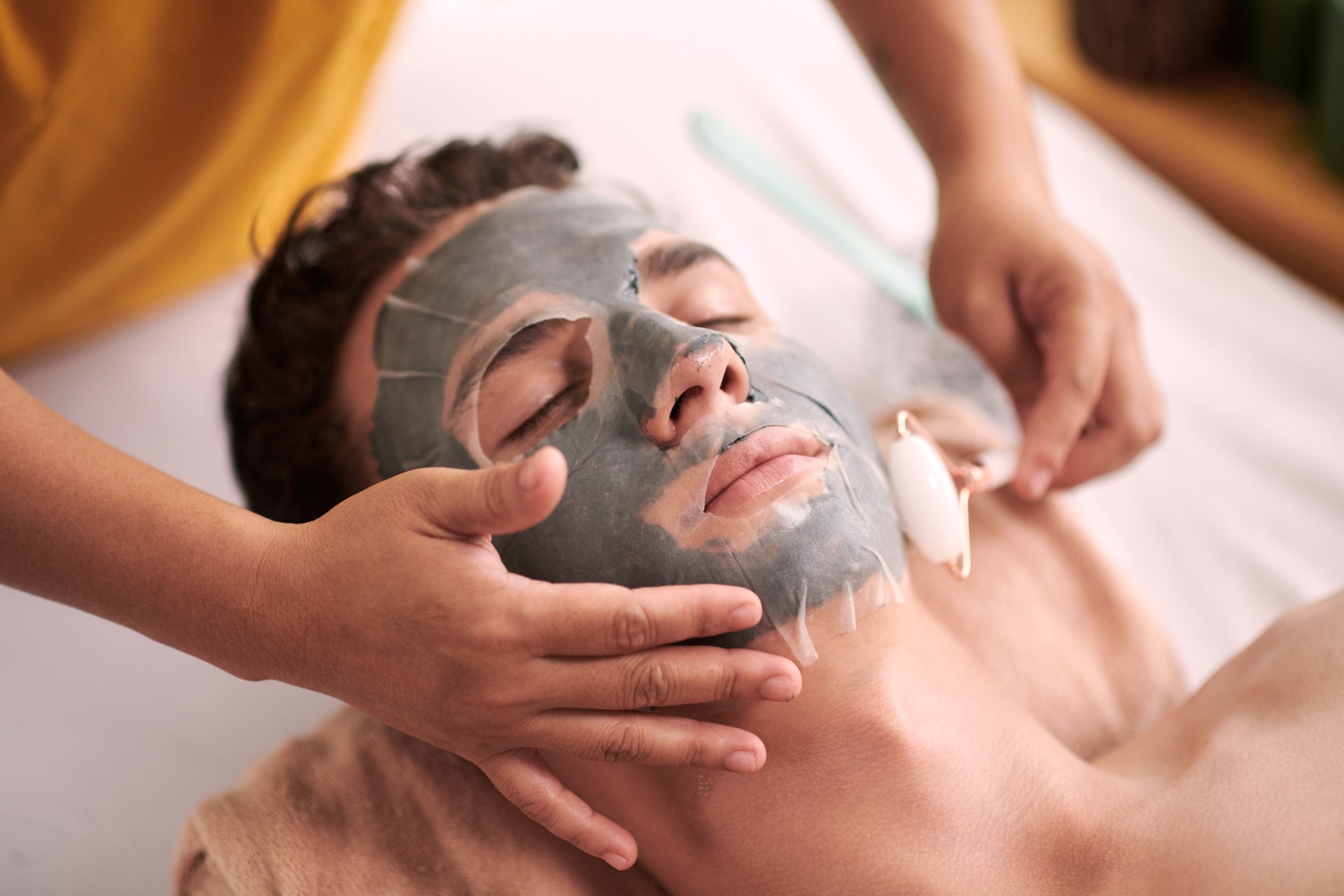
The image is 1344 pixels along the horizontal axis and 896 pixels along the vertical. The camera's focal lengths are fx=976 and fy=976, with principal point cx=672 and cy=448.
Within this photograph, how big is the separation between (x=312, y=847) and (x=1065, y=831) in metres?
0.75

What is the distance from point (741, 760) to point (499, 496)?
295 mm

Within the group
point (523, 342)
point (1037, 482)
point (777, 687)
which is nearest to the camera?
point (777, 687)

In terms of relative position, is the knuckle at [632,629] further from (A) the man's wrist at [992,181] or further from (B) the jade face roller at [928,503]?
(A) the man's wrist at [992,181]

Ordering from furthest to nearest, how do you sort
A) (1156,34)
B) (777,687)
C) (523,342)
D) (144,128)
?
1. (1156,34)
2. (144,128)
3. (523,342)
4. (777,687)

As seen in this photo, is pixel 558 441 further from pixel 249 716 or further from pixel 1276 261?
pixel 1276 261

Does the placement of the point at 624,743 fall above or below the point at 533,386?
below

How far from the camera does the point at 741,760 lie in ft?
2.52

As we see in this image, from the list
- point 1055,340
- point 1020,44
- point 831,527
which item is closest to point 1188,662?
point 1055,340

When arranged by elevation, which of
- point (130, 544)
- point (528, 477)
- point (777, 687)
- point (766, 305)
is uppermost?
point (528, 477)


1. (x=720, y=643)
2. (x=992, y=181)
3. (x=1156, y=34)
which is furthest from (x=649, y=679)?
(x=1156, y=34)

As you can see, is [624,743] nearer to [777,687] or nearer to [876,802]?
[777,687]

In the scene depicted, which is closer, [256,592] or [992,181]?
[256,592]

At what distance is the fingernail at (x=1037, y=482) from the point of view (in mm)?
1219

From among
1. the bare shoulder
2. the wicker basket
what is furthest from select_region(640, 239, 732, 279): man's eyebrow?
the wicker basket
